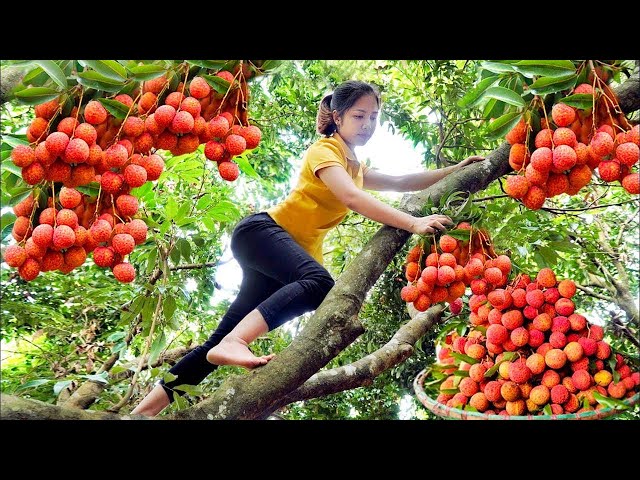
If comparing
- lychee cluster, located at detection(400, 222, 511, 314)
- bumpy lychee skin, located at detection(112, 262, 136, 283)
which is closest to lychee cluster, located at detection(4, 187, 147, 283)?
bumpy lychee skin, located at detection(112, 262, 136, 283)

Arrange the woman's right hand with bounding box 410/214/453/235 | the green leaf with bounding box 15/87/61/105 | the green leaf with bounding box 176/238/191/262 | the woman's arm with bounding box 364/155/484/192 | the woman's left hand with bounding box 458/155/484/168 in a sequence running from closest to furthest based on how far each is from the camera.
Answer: the green leaf with bounding box 15/87/61/105, the woman's right hand with bounding box 410/214/453/235, the green leaf with bounding box 176/238/191/262, the woman's left hand with bounding box 458/155/484/168, the woman's arm with bounding box 364/155/484/192

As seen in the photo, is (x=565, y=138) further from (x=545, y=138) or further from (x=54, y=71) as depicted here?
(x=54, y=71)

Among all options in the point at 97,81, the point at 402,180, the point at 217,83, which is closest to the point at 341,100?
the point at 402,180

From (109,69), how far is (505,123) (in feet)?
2.70

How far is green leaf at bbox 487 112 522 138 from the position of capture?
1.26 meters

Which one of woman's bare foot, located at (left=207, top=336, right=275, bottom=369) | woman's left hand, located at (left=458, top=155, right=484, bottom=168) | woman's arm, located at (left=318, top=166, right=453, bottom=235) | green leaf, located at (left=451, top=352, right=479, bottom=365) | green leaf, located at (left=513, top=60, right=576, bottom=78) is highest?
green leaf, located at (left=513, top=60, right=576, bottom=78)

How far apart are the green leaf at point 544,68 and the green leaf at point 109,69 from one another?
797 millimetres

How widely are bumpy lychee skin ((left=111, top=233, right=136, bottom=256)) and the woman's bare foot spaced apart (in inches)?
12.0

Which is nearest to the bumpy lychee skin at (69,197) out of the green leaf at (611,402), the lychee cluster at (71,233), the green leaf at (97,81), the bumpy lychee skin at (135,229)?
the lychee cluster at (71,233)

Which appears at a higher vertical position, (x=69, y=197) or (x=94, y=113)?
(x=94, y=113)

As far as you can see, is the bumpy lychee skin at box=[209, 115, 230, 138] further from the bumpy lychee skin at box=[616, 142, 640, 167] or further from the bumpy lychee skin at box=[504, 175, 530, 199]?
the bumpy lychee skin at box=[616, 142, 640, 167]

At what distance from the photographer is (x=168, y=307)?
153 centimetres
